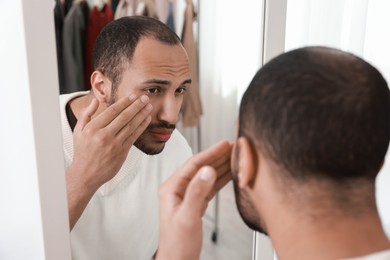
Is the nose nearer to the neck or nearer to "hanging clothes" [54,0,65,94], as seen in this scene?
"hanging clothes" [54,0,65,94]

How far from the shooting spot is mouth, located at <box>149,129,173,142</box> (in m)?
0.87

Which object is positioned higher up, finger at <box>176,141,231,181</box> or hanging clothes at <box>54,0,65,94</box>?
hanging clothes at <box>54,0,65,94</box>

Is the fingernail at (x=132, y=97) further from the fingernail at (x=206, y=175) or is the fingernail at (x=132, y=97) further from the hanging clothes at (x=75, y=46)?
the fingernail at (x=206, y=175)

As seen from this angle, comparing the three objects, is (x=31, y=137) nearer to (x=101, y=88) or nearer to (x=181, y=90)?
(x=101, y=88)

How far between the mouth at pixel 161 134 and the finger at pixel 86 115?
125 mm

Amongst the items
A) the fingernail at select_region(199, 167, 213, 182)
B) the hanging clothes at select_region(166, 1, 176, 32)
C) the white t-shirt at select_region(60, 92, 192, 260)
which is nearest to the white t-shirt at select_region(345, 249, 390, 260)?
the fingernail at select_region(199, 167, 213, 182)

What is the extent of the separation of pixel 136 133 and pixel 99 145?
8 centimetres

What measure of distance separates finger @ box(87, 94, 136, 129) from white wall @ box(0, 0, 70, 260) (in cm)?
7

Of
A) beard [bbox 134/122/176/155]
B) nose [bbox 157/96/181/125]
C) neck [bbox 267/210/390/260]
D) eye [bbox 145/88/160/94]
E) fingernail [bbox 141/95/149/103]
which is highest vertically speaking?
eye [bbox 145/88/160/94]

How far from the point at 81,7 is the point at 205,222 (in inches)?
21.2

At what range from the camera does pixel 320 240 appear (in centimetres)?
59

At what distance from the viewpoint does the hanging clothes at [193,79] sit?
90 centimetres

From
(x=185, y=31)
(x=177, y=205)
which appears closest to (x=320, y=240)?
(x=177, y=205)

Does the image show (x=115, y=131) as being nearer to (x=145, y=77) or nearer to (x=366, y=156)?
(x=145, y=77)
